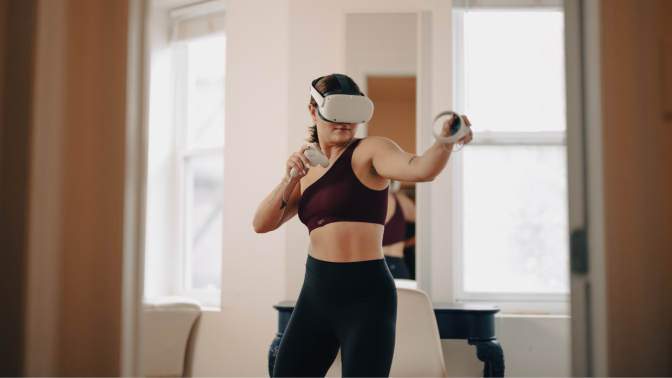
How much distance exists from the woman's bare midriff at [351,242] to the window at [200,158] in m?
2.08

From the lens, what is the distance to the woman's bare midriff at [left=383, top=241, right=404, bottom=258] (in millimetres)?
2732

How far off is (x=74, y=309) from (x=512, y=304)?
8.61 ft

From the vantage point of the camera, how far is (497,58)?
2943mm

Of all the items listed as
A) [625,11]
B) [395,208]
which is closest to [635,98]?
[625,11]

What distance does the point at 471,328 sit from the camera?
90.2 inches

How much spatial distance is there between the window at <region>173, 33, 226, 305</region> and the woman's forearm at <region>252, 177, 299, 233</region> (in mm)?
1856

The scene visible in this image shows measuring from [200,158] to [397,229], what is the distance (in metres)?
1.45

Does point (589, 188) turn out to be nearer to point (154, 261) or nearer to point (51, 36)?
point (51, 36)

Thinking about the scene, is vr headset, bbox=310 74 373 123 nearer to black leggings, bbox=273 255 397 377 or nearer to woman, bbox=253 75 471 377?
woman, bbox=253 75 471 377

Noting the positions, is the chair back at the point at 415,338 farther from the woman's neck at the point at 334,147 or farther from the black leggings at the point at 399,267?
the woman's neck at the point at 334,147

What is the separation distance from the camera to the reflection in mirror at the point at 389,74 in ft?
9.04

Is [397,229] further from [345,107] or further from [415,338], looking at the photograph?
[345,107]

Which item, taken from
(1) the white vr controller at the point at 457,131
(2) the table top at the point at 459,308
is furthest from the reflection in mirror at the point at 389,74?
(1) the white vr controller at the point at 457,131

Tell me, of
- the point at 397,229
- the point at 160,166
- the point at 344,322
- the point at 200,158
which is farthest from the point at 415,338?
the point at 160,166
